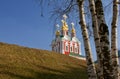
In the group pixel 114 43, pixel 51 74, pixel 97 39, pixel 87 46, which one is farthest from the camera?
pixel 51 74

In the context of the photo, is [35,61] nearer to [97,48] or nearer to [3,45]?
[3,45]

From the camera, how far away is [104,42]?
39.4 ft

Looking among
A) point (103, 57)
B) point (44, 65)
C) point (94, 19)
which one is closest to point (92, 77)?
point (103, 57)

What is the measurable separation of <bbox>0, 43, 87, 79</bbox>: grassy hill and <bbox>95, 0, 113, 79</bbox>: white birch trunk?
17.2 metres

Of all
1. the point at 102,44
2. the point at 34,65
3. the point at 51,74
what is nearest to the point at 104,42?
the point at 102,44

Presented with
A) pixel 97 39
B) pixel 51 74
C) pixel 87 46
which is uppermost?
pixel 97 39

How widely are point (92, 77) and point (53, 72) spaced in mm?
22240

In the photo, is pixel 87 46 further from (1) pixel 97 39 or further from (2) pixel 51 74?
(2) pixel 51 74

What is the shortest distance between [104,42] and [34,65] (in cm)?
2518

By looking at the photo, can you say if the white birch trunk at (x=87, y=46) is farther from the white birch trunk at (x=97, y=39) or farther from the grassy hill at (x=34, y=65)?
the grassy hill at (x=34, y=65)

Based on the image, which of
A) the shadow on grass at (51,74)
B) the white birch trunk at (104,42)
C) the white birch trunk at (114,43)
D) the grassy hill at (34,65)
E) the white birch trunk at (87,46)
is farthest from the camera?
the grassy hill at (34,65)

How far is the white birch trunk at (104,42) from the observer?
11.8m

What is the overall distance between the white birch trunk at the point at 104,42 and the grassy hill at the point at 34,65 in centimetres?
1721

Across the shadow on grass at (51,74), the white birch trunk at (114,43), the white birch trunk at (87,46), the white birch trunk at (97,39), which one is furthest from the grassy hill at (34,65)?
the white birch trunk at (114,43)
